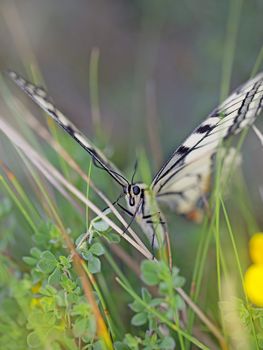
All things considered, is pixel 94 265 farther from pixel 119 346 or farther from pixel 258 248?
pixel 258 248

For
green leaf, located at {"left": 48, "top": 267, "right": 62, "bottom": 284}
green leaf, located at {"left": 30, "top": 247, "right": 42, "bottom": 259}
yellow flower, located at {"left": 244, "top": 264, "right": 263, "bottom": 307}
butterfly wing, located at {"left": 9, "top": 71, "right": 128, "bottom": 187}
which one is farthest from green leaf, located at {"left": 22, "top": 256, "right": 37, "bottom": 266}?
yellow flower, located at {"left": 244, "top": 264, "right": 263, "bottom": 307}

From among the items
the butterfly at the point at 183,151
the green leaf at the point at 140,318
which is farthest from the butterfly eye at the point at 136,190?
the green leaf at the point at 140,318

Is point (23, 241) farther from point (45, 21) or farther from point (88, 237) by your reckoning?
point (45, 21)

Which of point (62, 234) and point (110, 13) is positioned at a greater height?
point (110, 13)

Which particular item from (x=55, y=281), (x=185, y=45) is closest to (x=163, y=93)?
(x=185, y=45)

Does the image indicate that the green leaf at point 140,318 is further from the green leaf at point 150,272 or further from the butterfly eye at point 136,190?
the butterfly eye at point 136,190

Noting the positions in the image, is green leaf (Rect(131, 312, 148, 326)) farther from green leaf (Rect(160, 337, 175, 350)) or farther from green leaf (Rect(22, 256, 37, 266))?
green leaf (Rect(22, 256, 37, 266))

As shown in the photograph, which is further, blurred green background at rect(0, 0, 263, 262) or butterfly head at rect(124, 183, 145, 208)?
blurred green background at rect(0, 0, 263, 262)
